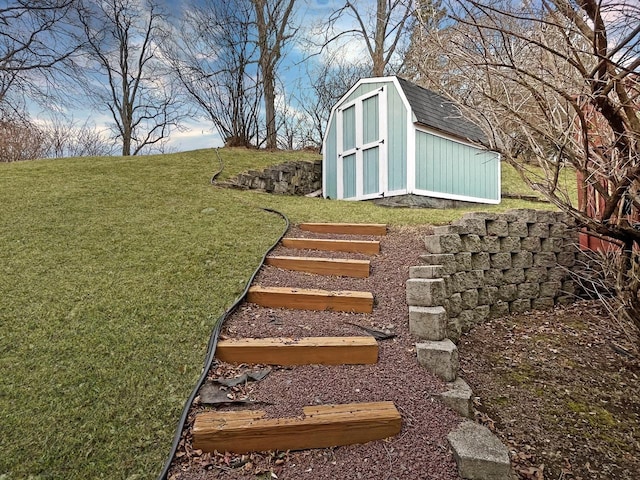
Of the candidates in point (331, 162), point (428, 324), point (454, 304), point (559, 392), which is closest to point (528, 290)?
point (454, 304)

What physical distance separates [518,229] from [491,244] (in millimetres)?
466

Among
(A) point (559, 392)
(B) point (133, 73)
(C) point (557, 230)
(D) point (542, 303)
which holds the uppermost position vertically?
(B) point (133, 73)

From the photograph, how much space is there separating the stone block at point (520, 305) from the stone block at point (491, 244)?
66 centimetres

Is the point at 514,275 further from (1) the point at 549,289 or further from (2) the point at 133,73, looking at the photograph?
(2) the point at 133,73

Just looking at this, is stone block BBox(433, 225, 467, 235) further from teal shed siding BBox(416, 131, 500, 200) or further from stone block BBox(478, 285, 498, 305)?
teal shed siding BBox(416, 131, 500, 200)

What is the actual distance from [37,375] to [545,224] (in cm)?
475

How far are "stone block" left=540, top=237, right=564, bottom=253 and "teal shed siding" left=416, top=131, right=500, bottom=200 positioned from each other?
2.41 m

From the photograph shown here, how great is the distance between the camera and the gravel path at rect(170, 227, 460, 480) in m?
1.51

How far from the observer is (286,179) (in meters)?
8.68

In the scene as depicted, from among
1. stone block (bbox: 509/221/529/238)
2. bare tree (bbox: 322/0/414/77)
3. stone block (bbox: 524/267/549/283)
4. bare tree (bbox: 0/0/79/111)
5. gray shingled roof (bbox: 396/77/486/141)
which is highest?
bare tree (bbox: 322/0/414/77)

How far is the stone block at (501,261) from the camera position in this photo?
12.4 feet

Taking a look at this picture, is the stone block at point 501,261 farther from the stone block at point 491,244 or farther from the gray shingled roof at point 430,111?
the gray shingled roof at point 430,111

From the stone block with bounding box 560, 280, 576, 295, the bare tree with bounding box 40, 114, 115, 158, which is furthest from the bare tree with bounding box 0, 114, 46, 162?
→ the stone block with bounding box 560, 280, 576, 295

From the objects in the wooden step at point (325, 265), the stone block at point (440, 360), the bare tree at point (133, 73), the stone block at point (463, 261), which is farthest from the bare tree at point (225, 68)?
the stone block at point (440, 360)
